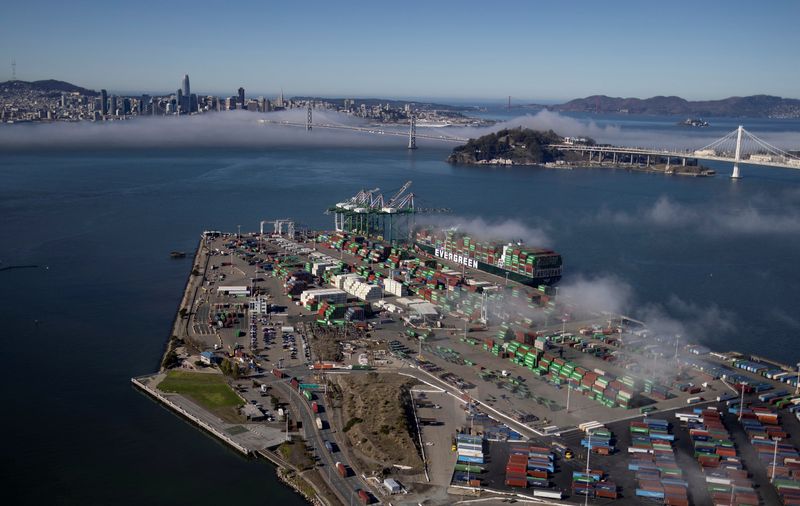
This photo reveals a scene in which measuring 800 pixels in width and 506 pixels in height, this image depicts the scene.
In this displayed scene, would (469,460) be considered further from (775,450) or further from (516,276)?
(516,276)

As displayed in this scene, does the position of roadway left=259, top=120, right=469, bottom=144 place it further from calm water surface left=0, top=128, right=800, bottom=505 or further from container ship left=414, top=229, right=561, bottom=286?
container ship left=414, top=229, right=561, bottom=286

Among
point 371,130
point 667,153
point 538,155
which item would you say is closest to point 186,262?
point 538,155

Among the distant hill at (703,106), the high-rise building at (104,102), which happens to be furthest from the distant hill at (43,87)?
the distant hill at (703,106)

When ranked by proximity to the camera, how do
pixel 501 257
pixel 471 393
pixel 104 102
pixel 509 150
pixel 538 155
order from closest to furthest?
pixel 471 393, pixel 501 257, pixel 538 155, pixel 509 150, pixel 104 102

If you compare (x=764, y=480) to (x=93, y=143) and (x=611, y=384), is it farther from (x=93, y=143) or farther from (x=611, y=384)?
(x=93, y=143)

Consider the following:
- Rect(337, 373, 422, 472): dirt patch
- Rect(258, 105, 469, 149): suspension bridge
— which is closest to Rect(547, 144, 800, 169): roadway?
Rect(258, 105, 469, 149): suspension bridge

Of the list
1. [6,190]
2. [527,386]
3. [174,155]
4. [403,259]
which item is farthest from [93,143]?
[527,386]
